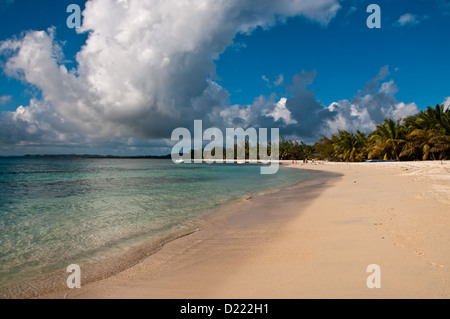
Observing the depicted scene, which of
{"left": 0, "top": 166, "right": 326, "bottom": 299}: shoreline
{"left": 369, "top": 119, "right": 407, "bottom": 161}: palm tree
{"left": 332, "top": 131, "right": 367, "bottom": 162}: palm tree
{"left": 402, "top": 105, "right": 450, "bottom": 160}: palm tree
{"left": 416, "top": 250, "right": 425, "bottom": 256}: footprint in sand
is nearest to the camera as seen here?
{"left": 0, "top": 166, "right": 326, "bottom": 299}: shoreline

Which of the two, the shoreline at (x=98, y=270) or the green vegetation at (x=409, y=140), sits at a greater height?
the green vegetation at (x=409, y=140)

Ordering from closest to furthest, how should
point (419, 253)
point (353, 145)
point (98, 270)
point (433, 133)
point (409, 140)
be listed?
point (419, 253) → point (98, 270) → point (433, 133) → point (409, 140) → point (353, 145)

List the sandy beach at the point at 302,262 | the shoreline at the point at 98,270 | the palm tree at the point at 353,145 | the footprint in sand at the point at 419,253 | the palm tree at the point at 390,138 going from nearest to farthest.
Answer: the sandy beach at the point at 302,262
the shoreline at the point at 98,270
the footprint in sand at the point at 419,253
the palm tree at the point at 390,138
the palm tree at the point at 353,145

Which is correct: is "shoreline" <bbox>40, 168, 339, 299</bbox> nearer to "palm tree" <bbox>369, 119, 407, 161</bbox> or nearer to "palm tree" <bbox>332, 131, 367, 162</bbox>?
"palm tree" <bbox>369, 119, 407, 161</bbox>

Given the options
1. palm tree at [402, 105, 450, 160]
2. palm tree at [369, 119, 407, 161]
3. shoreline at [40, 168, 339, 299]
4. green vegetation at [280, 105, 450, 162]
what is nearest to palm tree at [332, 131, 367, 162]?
green vegetation at [280, 105, 450, 162]

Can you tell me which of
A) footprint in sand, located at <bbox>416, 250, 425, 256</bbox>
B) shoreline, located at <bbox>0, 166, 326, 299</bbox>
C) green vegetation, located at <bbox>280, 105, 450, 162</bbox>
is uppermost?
green vegetation, located at <bbox>280, 105, 450, 162</bbox>

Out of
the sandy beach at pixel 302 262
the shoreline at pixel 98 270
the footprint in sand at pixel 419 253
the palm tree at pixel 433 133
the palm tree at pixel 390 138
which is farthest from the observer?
the palm tree at pixel 390 138

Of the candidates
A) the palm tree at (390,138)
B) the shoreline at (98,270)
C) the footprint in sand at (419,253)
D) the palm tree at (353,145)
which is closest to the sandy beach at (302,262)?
the footprint in sand at (419,253)

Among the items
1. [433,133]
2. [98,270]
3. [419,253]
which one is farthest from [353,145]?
[98,270]

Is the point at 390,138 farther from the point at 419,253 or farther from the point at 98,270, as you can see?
the point at 98,270

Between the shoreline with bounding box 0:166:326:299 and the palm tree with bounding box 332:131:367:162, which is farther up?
the palm tree with bounding box 332:131:367:162

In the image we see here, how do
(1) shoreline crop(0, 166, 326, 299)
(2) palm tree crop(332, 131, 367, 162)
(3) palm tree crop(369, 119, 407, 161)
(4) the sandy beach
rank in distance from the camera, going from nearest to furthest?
(4) the sandy beach, (1) shoreline crop(0, 166, 326, 299), (3) palm tree crop(369, 119, 407, 161), (2) palm tree crop(332, 131, 367, 162)

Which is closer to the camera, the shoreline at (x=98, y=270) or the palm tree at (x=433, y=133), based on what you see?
the shoreline at (x=98, y=270)

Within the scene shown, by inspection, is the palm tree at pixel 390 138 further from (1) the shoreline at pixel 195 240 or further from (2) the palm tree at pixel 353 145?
→ (1) the shoreline at pixel 195 240
